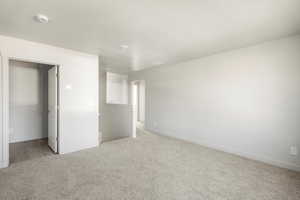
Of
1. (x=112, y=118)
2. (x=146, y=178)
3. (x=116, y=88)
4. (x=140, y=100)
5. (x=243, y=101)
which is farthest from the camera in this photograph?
(x=140, y=100)

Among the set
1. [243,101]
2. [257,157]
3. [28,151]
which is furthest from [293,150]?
[28,151]

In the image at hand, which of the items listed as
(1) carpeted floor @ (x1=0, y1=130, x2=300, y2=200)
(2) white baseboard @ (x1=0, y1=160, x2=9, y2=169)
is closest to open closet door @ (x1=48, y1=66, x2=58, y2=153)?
(1) carpeted floor @ (x1=0, y1=130, x2=300, y2=200)

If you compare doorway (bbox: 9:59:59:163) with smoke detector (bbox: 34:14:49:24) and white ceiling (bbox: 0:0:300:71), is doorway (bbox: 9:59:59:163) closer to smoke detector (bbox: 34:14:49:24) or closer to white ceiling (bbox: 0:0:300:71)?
white ceiling (bbox: 0:0:300:71)

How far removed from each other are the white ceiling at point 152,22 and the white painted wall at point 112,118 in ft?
8.42

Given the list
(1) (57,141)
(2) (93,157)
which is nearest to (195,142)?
(2) (93,157)

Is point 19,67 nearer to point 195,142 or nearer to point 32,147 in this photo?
point 32,147

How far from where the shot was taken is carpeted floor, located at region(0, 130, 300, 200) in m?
1.76

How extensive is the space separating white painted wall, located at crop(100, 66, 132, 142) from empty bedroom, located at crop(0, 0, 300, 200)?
84cm

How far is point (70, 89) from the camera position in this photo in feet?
10.0

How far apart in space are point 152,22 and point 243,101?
2.46m

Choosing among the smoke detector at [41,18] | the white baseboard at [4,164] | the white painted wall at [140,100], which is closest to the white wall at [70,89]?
the white baseboard at [4,164]

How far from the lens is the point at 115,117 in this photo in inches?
205

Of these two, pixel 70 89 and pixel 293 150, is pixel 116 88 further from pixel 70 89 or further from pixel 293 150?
pixel 293 150

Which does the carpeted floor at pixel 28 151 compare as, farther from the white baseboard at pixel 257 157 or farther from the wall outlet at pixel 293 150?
the wall outlet at pixel 293 150
